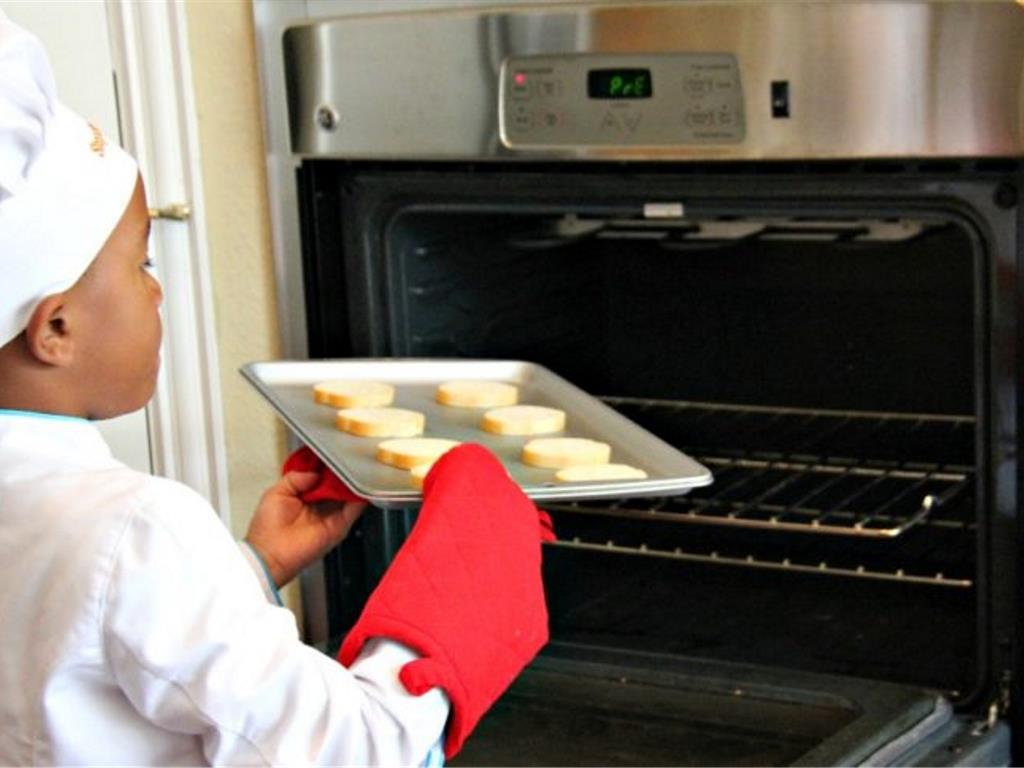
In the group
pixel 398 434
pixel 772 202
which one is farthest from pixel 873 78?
pixel 398 434

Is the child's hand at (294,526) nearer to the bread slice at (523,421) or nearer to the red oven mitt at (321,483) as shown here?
the red oven mitt at (321,483)

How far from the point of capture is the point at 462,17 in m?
1.37

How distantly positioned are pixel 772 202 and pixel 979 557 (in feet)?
1.00

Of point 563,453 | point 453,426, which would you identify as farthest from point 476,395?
point 563,453

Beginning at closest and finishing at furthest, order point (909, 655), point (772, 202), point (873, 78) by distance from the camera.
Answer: point (873, 78)
point (772, 202)
point (909, 655)

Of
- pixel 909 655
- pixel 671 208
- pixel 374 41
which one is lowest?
pixel 909 655

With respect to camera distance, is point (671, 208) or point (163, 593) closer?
point (163, 593)

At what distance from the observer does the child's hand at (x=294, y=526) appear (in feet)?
4.13

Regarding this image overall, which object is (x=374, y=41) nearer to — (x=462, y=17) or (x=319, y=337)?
(x=462, y=17)

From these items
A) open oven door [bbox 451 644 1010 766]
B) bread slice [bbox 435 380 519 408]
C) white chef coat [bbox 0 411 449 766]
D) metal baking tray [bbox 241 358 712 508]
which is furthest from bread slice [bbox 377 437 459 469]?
white chef coat [bbox 0 411 449 766]

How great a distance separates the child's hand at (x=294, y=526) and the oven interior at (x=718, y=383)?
0.23m

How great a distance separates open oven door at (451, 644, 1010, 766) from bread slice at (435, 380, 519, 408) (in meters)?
0.23

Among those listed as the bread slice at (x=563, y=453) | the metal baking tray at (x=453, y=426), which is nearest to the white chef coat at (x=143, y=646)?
the metal baking tray at (x=453, y=426)

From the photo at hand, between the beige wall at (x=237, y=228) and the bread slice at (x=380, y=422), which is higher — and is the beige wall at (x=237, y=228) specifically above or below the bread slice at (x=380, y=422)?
above
